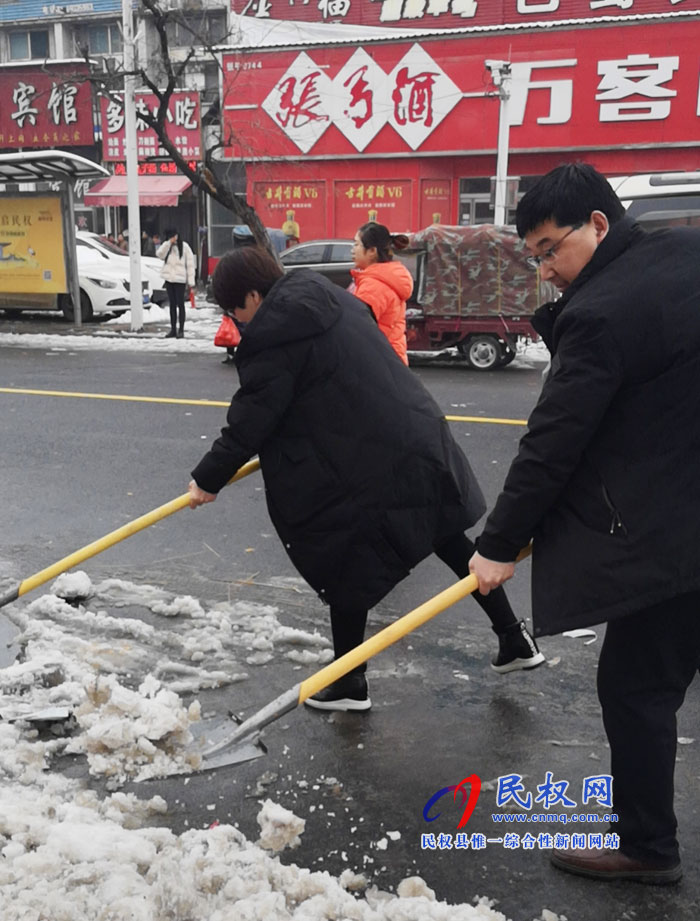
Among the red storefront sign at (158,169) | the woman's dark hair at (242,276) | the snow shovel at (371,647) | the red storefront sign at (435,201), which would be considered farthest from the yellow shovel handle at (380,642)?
the red storefront sign at (158,169)

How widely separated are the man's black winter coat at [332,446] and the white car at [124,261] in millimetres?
15162

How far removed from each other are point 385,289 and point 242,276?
2854mm

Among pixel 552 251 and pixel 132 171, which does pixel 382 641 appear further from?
pixel 132 171

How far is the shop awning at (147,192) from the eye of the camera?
27.9 m

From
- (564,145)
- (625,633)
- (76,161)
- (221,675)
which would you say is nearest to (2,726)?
(221,675)

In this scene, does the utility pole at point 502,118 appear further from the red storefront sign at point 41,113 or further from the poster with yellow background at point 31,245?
the red storefront sign at point 41,113

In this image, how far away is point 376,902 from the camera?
2.52 metres

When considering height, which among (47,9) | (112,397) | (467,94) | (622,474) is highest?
(47,9)

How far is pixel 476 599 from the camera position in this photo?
3787 mm

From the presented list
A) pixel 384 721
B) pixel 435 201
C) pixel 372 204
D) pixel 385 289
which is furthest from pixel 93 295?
pixel 384 721

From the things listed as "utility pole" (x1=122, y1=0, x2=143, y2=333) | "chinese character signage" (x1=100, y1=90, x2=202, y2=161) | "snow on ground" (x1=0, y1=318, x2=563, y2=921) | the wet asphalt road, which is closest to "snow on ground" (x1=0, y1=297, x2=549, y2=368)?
"utility pole" (x1=122, y1=0, x2=143, y2=333)

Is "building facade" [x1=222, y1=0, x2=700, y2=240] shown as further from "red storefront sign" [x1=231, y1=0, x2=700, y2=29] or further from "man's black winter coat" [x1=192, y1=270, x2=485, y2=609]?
"man's black winter coat" [x1=192, y1=270, x2=485, y2=609]

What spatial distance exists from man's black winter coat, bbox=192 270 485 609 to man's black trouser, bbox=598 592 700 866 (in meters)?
0.98

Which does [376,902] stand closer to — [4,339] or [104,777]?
[104,777]
